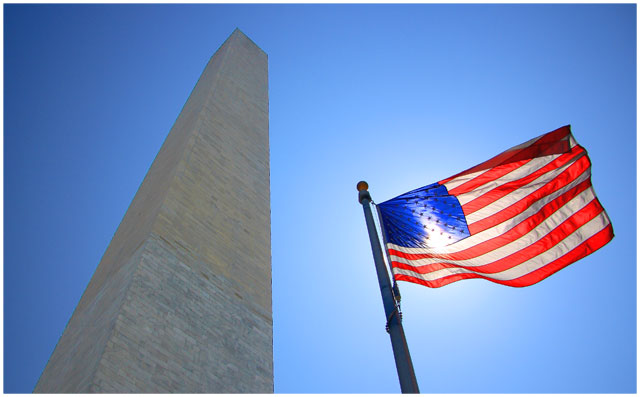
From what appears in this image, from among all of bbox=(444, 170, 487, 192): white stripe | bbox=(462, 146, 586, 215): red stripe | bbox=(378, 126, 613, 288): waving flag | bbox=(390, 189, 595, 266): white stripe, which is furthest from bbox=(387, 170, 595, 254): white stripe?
bbox=(444, 170, 487, 192): white stripe

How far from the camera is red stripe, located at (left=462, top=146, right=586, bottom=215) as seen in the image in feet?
24.0

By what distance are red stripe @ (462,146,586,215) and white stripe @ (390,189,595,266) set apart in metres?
0.48

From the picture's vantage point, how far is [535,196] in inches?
286

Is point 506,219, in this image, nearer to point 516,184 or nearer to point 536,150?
point 516,184

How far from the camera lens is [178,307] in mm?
7984

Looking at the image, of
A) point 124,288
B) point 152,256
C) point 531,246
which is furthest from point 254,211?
point 531,246

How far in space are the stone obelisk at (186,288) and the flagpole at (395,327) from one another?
10.1ft

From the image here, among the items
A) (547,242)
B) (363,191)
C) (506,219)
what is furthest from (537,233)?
(363,191)

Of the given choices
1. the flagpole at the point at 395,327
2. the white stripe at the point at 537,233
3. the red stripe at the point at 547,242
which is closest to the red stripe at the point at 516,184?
the white stripe at the point at 537,233

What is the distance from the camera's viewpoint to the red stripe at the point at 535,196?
23.7 ft

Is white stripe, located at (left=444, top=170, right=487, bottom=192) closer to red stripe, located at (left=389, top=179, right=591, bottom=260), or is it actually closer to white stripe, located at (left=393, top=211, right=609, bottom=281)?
red stripe, located at (left=389, top=179, right=591, bottom=260)

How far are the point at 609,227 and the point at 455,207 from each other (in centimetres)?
189

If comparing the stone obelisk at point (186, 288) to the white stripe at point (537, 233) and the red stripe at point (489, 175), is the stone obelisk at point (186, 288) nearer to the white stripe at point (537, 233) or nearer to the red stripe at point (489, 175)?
the white stripe at point (537, 233)

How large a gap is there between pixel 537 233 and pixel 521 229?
0.65 feet
